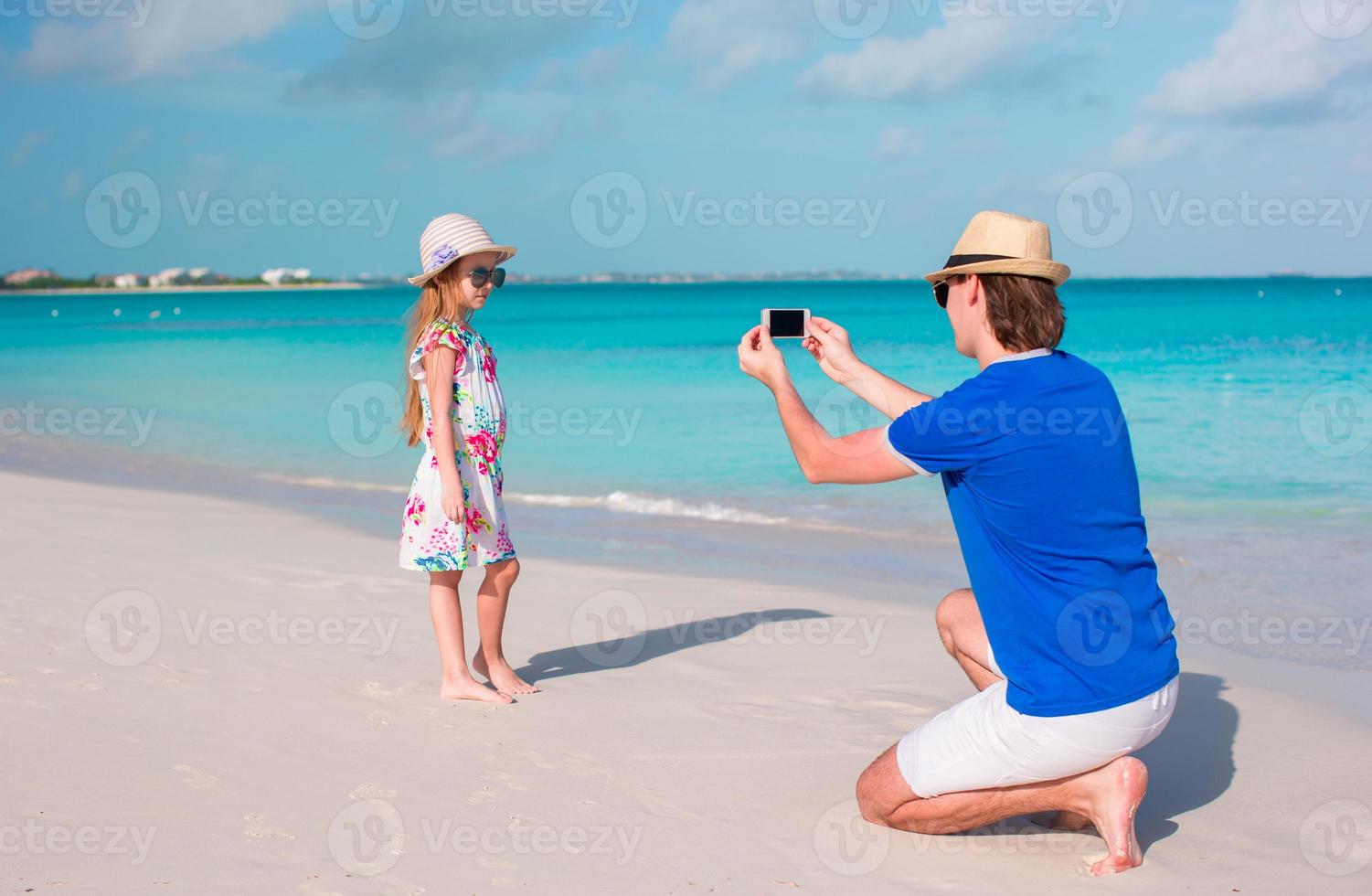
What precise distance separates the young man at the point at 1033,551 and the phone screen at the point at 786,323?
0.41 metres

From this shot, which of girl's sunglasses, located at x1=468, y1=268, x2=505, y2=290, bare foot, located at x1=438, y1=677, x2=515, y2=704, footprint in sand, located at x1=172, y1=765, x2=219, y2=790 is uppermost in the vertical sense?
girl's sunglasses, located at x1=468, y1=268, x2=505, y2=290

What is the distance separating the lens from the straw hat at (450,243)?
4.53 metres

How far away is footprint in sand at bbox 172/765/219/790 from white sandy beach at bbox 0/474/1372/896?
0.01 metres

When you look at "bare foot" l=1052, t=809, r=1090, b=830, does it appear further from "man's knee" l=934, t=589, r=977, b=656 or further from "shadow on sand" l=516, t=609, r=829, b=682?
"shadow on sand" l=516, t=609, r=829, b=682

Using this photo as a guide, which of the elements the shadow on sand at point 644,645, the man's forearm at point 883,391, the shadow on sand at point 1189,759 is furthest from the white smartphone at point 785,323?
the shadow on sand at point 644,645

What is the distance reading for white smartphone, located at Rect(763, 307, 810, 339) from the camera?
3545 mm

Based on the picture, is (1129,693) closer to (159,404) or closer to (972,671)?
(972,671)

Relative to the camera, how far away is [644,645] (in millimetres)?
5527

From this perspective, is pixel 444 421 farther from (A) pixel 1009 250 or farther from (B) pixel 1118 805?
(B) pixel 1118 805

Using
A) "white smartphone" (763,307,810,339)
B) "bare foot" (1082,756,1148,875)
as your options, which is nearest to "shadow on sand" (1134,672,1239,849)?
"bare foot" (1082,756,1148,875)

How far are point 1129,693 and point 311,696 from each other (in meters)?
2.91

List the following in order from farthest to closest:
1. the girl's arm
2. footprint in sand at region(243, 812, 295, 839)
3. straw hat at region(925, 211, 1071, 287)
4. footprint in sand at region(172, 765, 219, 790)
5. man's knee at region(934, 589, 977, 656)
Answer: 1. the girl's arm
2. man's knee at region(934, 589, 977, 656)
3. footprint in sand at region(172, 765, 219, 790)
4. footprint in sand at region(243, 812, 295, 839)
5. straw hat at region(925, 211, 1071, 287)

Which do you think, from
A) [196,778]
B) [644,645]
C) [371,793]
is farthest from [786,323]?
[644,645]

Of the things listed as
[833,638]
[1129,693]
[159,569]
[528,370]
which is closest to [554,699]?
[833,638]
